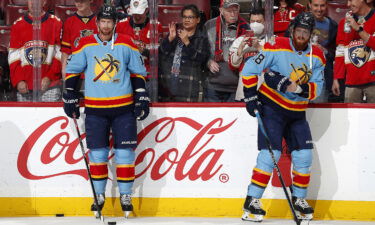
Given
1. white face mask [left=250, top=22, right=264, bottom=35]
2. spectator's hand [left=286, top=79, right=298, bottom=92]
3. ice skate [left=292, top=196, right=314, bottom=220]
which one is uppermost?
white face mask [left=250, top=22, right=264, bottom=35]

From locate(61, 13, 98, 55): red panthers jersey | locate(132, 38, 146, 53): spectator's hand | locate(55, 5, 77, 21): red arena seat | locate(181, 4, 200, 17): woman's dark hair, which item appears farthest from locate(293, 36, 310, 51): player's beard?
locate(55, 5, 77, 21): red arena seat

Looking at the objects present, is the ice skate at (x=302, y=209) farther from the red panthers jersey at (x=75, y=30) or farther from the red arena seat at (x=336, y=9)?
the red panthers jersey at (x=75, y=30)

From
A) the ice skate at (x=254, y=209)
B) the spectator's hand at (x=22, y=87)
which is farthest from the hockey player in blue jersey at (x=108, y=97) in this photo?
the ice skate at (x=254, y=209)

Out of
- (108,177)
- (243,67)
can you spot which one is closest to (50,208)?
(108,177)

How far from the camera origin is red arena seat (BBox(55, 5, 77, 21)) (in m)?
7.03

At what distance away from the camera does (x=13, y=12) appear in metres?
7.28

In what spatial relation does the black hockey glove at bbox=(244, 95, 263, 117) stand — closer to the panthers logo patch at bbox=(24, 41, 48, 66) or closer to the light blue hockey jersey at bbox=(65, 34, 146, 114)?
the light blue hockey jersey at bbox=(65, 34, 146, 114)

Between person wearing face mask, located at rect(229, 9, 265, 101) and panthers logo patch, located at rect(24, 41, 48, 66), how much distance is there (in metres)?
1.32

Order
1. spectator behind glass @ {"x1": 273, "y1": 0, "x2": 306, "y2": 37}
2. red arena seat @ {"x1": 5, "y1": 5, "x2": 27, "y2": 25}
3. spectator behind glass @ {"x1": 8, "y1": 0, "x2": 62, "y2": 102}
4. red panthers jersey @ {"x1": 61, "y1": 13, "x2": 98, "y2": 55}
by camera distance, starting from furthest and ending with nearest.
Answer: red arena seat @ {"x1": 5, "y1": 5, "x2": 27, "y2": 25} < spectator behind glass @ {"x1": 273, "y1": 0, "x2": 306, "y2": 37} < red panthers jersey @ {"x1": 61, "y1": 13, "x2": 98, "y2": 55} < spectator behind glass @ {"x1": 8, "y1": 0, "x2": 62, "y2": 102}

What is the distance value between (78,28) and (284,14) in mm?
1510

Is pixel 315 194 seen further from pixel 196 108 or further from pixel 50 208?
pixel 50 208

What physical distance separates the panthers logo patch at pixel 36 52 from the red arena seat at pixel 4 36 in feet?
0.59

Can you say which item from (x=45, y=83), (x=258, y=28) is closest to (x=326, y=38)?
(x=258, y=28)

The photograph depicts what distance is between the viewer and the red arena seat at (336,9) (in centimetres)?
710
